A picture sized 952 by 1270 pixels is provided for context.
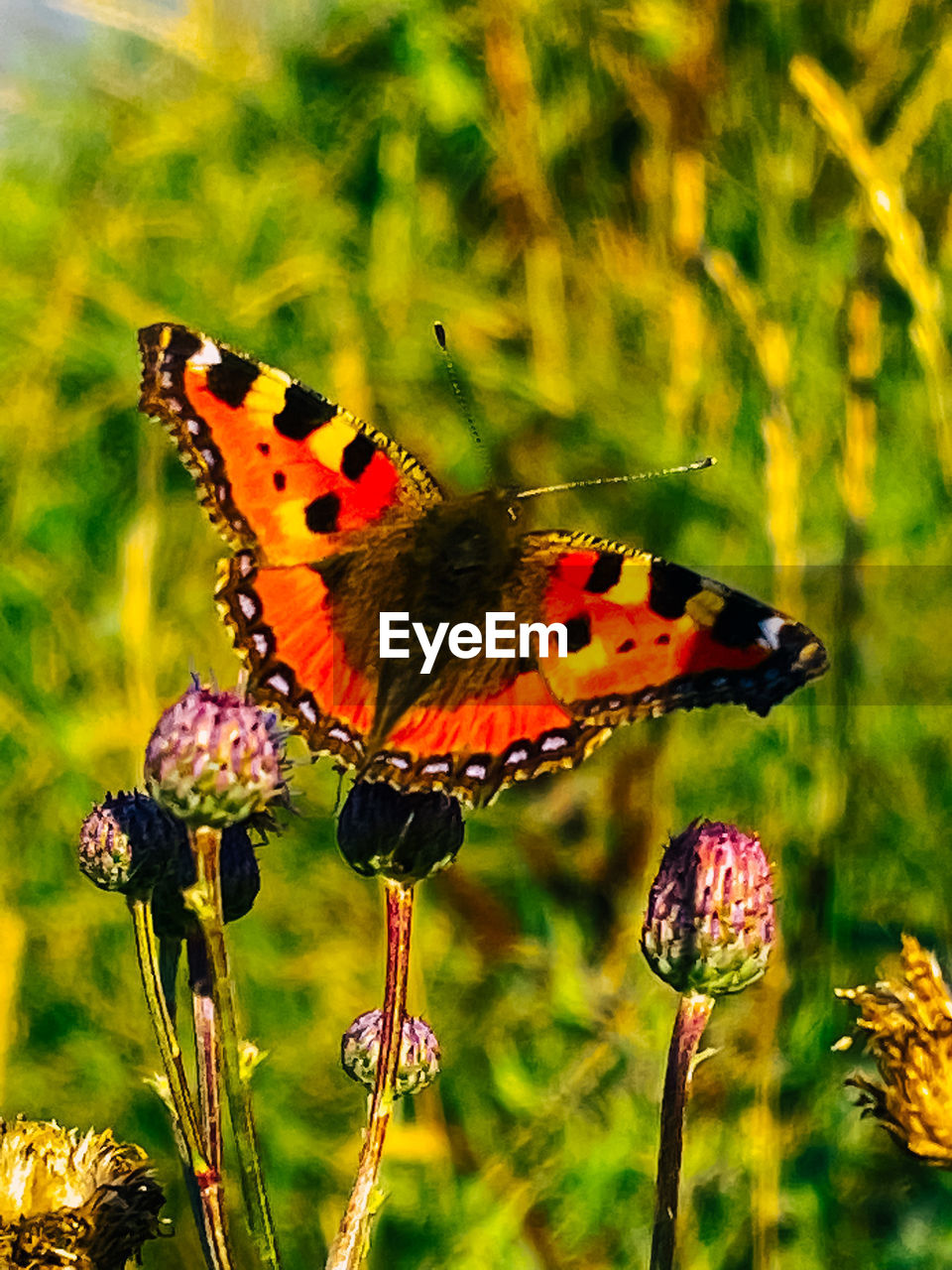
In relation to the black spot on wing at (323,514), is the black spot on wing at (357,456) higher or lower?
higher

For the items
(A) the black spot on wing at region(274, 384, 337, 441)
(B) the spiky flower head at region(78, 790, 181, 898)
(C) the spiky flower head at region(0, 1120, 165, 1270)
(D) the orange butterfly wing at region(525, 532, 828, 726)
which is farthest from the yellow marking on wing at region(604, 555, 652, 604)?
(C) the spiky flower head at region(0, 1120, 165, 1270)

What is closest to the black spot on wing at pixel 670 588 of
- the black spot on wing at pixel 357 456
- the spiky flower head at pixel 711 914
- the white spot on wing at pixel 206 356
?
the spiky flower head at pixel 711 914

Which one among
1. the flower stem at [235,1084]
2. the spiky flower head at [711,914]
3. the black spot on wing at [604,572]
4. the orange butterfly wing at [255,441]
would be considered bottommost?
the flower stem at [235,1084]

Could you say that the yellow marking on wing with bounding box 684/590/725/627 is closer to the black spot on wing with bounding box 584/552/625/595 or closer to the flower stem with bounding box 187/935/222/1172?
the black spot on wing with bounding box 584/552/625/595

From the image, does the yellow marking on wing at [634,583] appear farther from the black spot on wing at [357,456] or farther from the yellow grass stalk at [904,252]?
the yellow grass stalk at [904,252]

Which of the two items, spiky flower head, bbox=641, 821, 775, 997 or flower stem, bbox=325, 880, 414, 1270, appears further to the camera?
spiky flower head, bbox=641, 821, 775, 997
